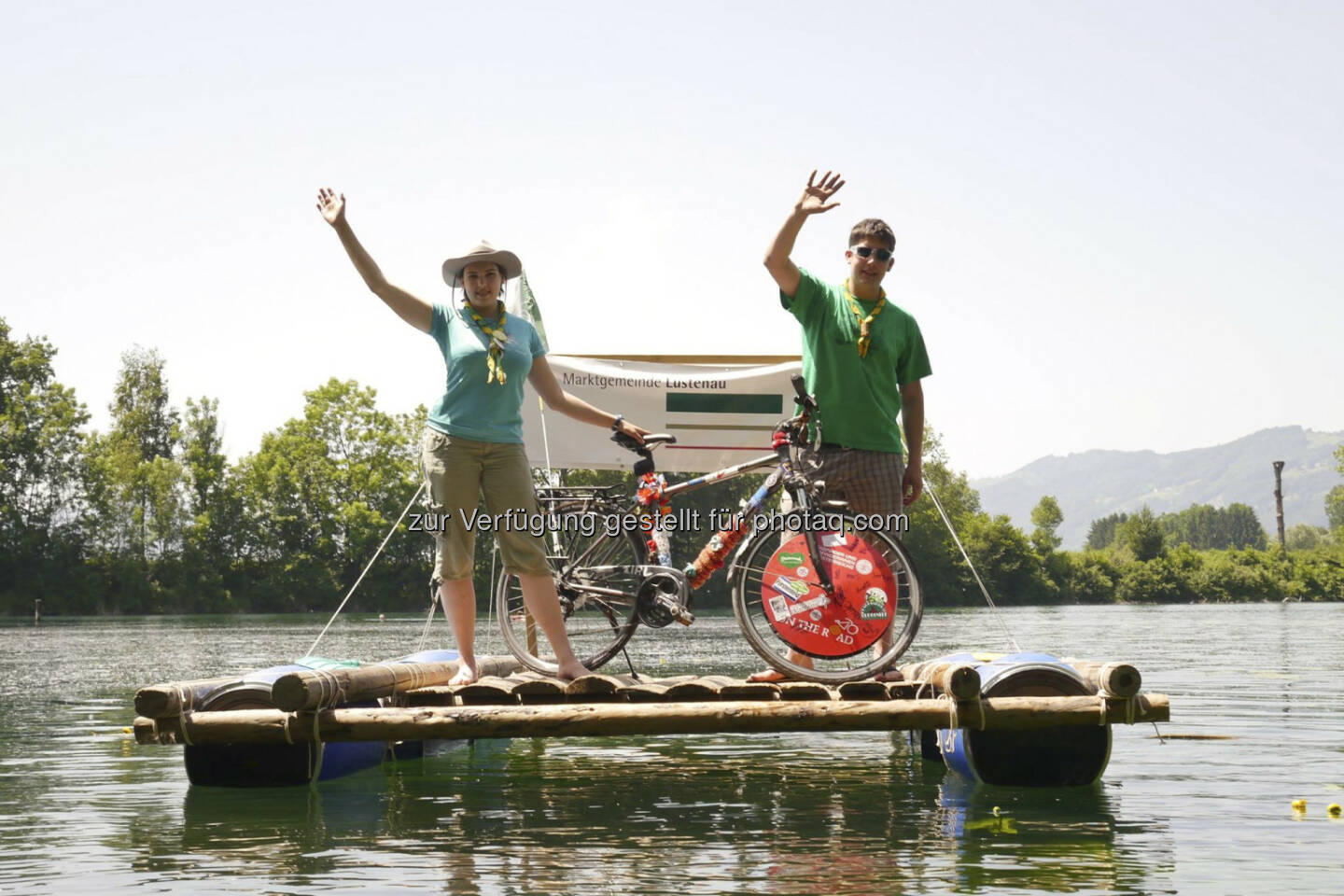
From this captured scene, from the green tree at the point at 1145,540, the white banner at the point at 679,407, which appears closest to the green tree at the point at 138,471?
the green tree at the point at 1145,540

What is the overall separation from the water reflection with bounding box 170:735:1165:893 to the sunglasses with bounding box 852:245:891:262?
112 inches

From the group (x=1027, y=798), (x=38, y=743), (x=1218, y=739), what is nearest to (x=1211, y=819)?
(x=1027, y=798)

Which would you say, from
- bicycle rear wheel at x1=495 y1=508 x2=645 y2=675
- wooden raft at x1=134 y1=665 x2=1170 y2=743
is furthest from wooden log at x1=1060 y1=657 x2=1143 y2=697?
bicycle rear wheel at x1=495 y1=508 x2=645 y2=675

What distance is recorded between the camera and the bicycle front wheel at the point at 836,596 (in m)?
7.39

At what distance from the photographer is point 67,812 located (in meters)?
7.69

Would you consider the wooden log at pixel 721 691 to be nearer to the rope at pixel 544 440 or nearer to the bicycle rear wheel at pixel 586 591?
the bicycle rear wheel at pixel 586 591

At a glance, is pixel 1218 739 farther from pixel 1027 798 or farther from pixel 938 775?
pixel 1027 798

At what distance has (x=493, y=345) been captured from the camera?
7305 mm

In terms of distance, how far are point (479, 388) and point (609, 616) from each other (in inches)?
75.8

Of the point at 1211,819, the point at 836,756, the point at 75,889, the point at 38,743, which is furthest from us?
the point at 38,743

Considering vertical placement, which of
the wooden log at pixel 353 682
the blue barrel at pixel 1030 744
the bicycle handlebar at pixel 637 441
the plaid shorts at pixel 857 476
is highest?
the bicycle handlebar at pixel 637 441

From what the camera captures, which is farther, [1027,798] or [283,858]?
[1027,798]

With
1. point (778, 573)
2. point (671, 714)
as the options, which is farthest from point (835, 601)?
point (671, 714)

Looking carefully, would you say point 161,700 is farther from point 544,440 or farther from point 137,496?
point 137,496
